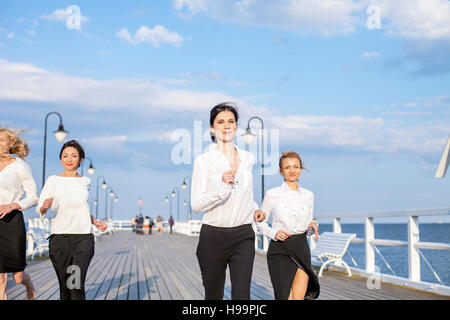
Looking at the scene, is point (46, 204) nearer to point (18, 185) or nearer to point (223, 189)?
point (18, 185)

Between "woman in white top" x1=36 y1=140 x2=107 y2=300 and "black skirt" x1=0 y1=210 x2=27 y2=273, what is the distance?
0.85 feet

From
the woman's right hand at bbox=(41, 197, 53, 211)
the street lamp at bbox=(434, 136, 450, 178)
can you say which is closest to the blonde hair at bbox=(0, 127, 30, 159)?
the woman's right hand at bbox=(41, 197, 53, 211)

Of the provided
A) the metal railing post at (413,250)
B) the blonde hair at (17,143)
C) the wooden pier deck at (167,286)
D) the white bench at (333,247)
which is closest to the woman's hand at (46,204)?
the blonde hair at (17,143)

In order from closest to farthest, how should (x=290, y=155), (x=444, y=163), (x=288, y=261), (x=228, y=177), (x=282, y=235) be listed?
1. (x=228, y=177)
2. (x=282, y=235)
3. (x=288, y=261)
4. (x=290, y=155)
5. (x=444, y=163)

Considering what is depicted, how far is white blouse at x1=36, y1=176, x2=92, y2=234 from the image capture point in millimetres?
4809

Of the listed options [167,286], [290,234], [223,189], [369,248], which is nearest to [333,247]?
Result: [369,248]

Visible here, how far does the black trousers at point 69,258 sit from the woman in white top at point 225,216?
157 centimetres

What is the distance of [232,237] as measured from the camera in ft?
11.7

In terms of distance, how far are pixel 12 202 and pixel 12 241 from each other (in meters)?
0.35

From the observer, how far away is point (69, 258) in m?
4.79

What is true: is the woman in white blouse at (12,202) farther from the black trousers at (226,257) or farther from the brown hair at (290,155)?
the brown hair at (290,155)

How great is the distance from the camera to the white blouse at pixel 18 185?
489 centimetres

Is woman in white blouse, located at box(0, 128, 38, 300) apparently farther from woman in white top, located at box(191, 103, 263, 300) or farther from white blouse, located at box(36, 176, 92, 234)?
woman in white top, located at box(191, 103, 263, 300)
